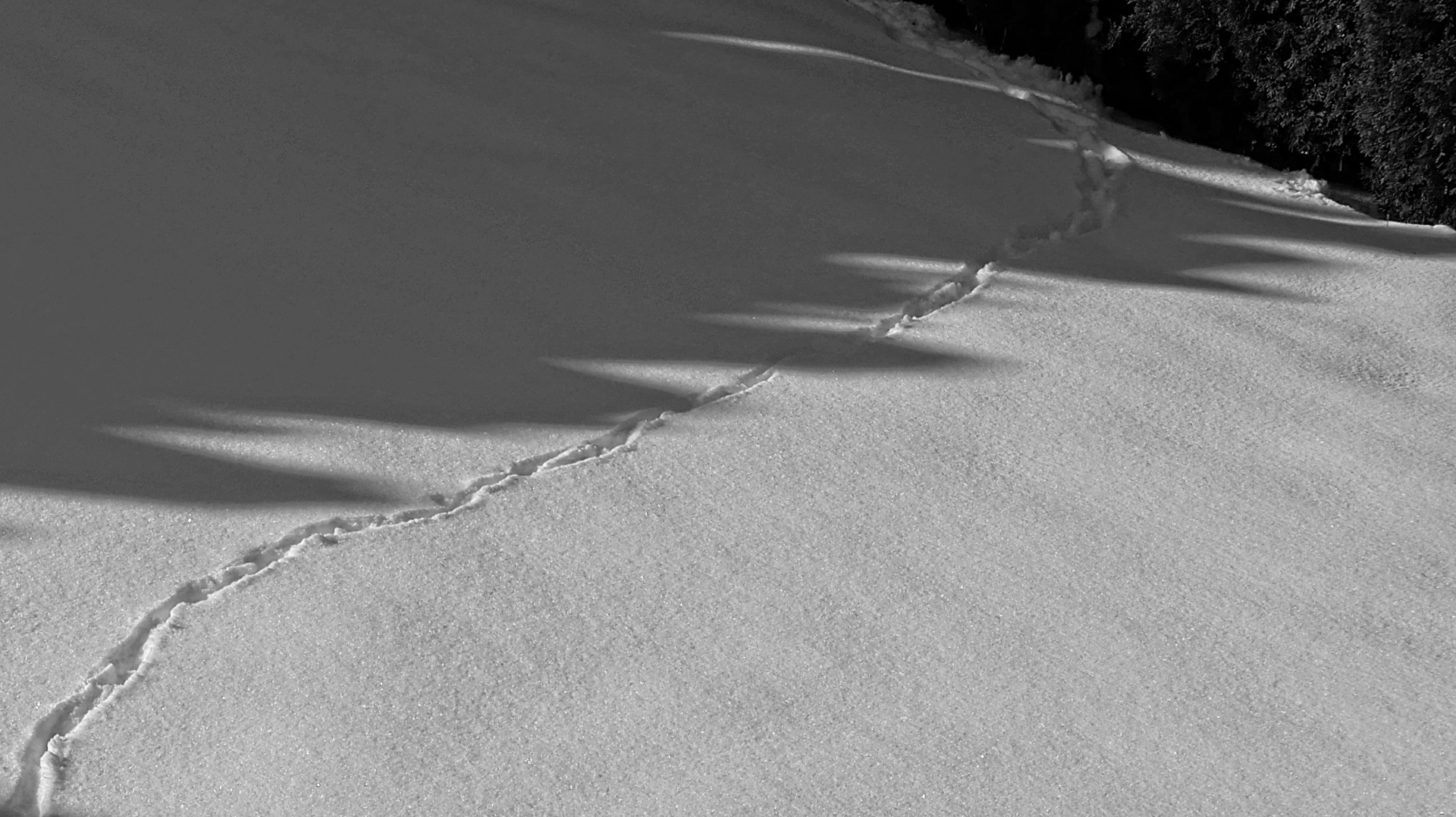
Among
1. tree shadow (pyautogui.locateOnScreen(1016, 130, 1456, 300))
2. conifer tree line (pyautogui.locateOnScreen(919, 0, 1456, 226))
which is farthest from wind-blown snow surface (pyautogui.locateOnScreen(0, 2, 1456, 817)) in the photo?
conifer tree line (pyautogui.locateOnScreen(919, 0, 1456, 226))

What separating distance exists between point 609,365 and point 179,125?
4.26ft

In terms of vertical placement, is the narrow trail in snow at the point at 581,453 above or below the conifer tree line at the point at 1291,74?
below

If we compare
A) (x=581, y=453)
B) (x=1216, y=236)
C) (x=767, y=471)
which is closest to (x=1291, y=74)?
(x=1216, y=236)

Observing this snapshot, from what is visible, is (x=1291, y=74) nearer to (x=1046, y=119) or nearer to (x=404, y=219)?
(x=1046, y=119)

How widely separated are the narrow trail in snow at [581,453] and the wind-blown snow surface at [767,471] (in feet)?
0.10

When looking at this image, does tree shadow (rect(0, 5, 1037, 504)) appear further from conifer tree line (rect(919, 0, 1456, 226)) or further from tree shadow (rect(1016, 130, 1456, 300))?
conifer tree line (rect(919, 0, 1456, 226))

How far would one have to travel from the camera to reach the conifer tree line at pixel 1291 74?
3340mm

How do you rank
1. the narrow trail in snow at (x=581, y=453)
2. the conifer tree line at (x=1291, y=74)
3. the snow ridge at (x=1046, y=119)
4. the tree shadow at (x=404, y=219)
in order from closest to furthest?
the narrow trail in snow at (x=581, y=453), the tree shadow at (x=404, y=219), the snow ridge at (x=1046, y=119), the conifer tree line at (x=1291, y=74)

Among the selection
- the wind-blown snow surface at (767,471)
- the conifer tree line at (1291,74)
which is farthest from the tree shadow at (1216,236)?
the conifer tree line at (1291,74)

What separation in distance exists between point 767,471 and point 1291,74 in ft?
6.26

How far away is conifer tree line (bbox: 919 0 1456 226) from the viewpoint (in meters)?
3.34

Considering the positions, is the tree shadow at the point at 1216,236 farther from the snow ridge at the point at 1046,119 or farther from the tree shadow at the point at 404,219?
the tree shadow at the point at 404,219

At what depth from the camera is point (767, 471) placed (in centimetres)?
264

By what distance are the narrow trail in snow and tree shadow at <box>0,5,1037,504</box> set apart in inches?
2.5
